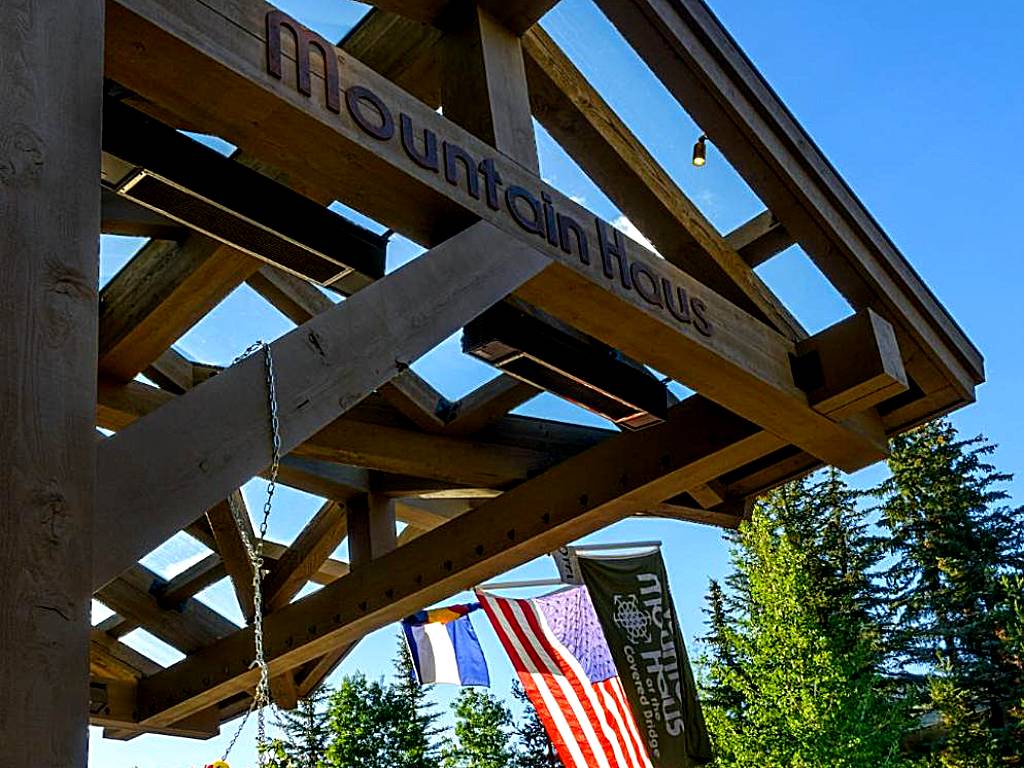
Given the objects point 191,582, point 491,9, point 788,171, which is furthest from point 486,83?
point 191,582

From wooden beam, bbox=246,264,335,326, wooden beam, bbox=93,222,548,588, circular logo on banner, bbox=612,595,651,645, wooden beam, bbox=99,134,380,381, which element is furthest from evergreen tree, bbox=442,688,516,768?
wooden beam, bbox=93,222,548,588

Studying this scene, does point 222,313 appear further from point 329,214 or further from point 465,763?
point 465,763

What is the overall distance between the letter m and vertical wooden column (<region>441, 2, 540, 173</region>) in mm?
581

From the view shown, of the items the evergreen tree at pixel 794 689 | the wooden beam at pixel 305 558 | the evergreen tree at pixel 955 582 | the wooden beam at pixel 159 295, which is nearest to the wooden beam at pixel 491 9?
the wooden beam at pixel 159 295

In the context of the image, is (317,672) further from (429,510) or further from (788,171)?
(788,171)

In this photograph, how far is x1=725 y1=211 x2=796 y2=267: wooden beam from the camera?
4223mm

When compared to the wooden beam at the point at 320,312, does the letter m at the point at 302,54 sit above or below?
below

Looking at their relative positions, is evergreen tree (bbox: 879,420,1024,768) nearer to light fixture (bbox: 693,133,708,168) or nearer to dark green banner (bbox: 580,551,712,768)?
dark green banner (bbox: 580,551,712,768)

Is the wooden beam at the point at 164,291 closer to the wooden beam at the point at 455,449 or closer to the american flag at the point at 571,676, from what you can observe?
the wooden beam at the point at 455,449

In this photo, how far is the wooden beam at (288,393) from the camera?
2096mm

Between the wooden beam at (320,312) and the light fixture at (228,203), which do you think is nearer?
the light fixture at (228,203)

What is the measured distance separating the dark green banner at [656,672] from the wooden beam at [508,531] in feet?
3.84

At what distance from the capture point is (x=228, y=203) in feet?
9.51

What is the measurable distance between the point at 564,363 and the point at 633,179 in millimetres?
677
